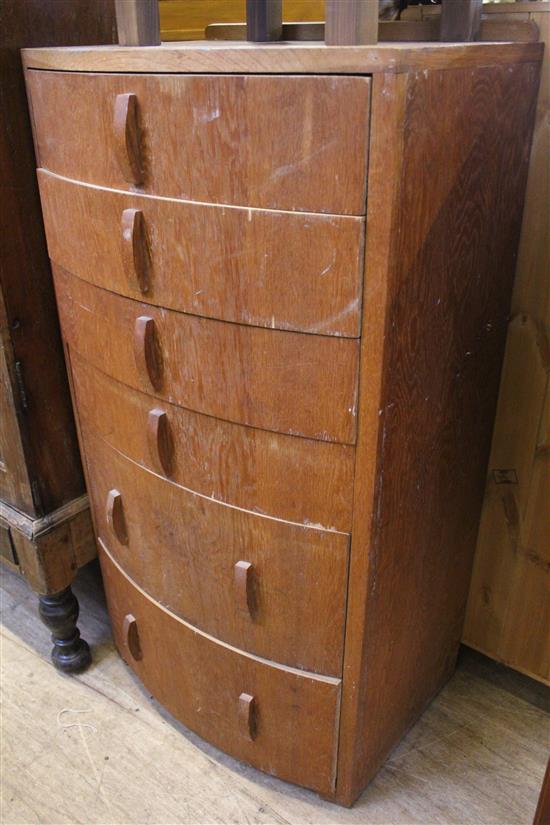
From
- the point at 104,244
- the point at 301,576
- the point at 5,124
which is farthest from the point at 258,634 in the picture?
the point at 5,124

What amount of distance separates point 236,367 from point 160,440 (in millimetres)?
187

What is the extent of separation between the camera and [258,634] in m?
1.04

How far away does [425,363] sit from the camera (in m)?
0.89

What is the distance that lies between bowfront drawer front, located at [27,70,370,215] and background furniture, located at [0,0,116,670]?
0.76 feet

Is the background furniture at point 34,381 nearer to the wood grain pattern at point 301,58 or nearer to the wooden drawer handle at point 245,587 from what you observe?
the wood grain pattern at point 301,58

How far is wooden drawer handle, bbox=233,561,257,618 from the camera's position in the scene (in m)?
0.99

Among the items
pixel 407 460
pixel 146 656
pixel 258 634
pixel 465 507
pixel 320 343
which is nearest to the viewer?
pixel 320 343

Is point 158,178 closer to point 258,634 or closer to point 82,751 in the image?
point 258,634

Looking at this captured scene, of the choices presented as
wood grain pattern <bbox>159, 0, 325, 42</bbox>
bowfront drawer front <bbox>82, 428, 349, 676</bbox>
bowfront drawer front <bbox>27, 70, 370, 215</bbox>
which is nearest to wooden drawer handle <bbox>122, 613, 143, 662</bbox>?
bowfront drawer front <bbox>82, 428, 349, 676</bbox>

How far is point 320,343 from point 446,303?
19cm

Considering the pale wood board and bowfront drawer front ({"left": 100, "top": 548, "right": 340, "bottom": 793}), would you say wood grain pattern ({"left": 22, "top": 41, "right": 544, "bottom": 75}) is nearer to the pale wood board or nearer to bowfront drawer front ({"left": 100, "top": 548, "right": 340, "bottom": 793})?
the pale wood board

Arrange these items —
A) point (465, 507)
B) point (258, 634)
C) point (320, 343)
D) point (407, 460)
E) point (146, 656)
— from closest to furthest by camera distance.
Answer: point (320, 343) → point (407, 460) → point (258, 634) → point (465, 507) → point (146, 656)

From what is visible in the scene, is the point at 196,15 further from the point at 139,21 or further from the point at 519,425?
the point at 519,425

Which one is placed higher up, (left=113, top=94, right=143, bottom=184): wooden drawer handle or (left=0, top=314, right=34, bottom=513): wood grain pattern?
(left=113, top=94, right=143, bottom=184): wooden drawer handle
